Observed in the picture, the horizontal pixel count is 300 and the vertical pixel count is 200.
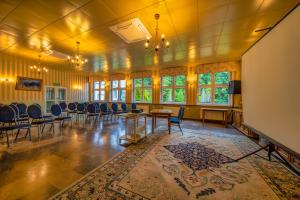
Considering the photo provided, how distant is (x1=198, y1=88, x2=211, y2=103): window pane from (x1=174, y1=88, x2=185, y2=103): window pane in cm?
99

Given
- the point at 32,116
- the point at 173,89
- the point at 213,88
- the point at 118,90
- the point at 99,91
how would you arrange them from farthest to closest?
the point at 99,91, the point at 118,90, the point at 173,89, the point at 213,88, the point at 32,116

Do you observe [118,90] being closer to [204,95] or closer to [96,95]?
[96,95]

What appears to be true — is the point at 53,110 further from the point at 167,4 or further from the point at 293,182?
the point at 293,182

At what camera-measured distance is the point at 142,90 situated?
9.34 meters

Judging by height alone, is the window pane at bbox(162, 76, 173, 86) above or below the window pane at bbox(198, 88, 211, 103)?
above

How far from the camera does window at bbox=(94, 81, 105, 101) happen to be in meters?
11.2

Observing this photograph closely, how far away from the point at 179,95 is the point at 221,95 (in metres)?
2.37

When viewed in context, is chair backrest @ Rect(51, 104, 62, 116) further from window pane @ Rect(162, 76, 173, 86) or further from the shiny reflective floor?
window pane @ Rect(162, 76, 173, 86)

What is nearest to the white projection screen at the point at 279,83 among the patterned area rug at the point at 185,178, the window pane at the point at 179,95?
the patterned area rug at the point at 185,178

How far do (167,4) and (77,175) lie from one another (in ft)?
11.5

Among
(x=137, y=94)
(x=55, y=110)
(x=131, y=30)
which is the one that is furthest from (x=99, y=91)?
(x=131, y=30)

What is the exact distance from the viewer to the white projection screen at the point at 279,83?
4.17 feet

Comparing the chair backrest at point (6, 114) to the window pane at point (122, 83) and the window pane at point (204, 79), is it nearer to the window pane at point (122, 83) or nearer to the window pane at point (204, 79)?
the window pane at point (122, 83)

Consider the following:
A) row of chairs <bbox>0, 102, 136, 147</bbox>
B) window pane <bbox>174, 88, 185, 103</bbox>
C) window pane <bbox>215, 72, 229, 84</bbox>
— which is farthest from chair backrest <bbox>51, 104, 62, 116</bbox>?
window pane <bbox>215, 72, 229, 84</bbox>
